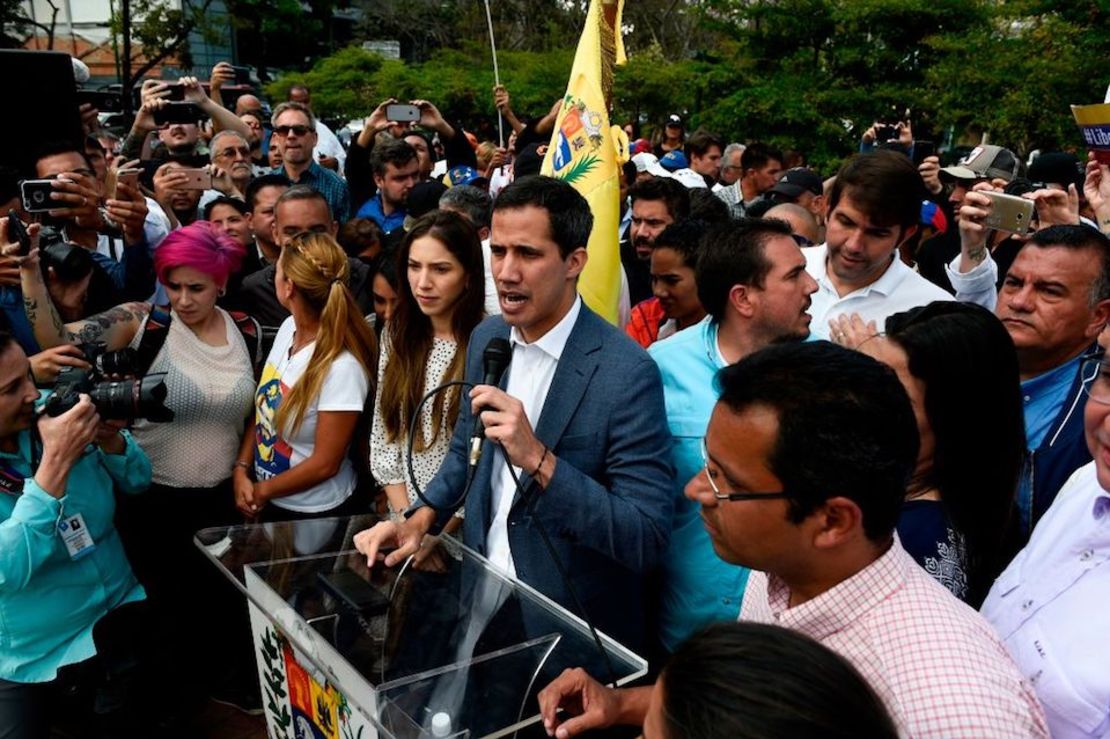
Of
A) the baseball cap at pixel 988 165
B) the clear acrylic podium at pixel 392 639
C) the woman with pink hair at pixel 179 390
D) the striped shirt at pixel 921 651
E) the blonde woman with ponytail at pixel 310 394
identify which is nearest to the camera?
the striped shirt at pixel 921 651

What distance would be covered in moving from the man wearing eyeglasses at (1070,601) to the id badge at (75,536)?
2.64 metres

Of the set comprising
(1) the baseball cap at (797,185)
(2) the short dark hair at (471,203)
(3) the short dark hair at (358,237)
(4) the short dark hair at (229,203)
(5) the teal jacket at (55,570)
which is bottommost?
(5) the teal jacket at (55,570)

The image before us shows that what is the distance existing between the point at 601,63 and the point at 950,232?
306 cm

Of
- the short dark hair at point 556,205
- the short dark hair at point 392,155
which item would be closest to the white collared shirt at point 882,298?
the short dark hair at point 556,205

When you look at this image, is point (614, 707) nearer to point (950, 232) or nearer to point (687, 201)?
point (687, 201)

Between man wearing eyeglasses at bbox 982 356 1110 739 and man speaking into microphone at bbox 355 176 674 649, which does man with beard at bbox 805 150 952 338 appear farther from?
man wearing eyeglasses at bbox 982 356 1110 739

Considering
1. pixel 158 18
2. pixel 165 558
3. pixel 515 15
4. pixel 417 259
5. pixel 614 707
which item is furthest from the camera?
pixel 515 15

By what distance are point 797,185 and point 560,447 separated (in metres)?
4.65

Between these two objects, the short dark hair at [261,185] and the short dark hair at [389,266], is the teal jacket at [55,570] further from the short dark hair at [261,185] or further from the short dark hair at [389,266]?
the short dark hair at [261,185]

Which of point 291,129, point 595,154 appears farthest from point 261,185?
point 595,154

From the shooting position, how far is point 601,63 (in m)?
3.89

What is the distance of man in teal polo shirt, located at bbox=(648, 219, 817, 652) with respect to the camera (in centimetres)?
233

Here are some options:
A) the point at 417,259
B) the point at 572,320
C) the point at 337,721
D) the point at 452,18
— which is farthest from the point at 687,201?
the point at 452,18

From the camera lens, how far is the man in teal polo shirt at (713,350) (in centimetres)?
233
